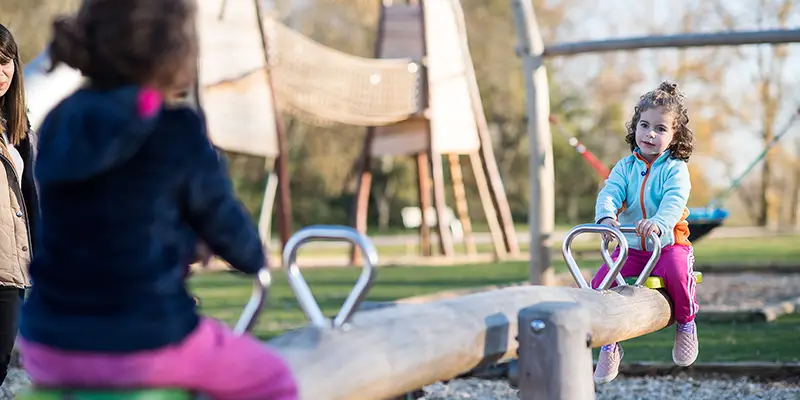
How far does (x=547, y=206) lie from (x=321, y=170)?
72.2 feet

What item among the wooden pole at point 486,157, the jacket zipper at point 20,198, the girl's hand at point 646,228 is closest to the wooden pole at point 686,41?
the girl's hand at point 646,228

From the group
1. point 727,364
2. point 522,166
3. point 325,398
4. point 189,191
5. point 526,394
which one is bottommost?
point 522,166

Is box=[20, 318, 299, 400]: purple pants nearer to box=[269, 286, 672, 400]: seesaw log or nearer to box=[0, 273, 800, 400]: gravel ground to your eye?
box=[269, 286, 672, 400]: seesaw log

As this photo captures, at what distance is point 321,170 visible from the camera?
30.5m

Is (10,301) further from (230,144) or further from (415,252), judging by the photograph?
(415,252)

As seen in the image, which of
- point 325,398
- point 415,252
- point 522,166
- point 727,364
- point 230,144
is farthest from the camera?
point 522,166

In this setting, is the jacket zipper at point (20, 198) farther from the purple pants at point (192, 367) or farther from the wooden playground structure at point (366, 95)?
the wooden playground structure at point (366, 95)

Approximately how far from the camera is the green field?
22.5 ft

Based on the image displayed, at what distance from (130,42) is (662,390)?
161 inches

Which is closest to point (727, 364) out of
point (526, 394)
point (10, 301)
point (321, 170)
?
point (526, 394)

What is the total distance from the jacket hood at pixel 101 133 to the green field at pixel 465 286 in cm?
502

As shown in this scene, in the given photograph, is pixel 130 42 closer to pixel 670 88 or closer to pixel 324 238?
pixel 324 238

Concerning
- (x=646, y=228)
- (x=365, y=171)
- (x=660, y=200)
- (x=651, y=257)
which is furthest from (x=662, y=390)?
(x=365, y=171)

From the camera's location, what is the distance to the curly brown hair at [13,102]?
4191mm
